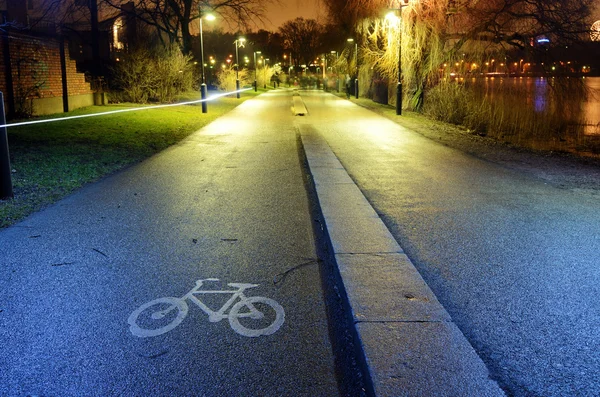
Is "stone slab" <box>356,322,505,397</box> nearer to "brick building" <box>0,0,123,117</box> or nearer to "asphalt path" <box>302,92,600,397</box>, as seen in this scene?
"asphalt path" <box>302,92,600,397</box>

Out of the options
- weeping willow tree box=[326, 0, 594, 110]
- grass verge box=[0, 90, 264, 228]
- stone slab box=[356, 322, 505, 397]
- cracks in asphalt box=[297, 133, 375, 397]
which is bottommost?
cracks in asphalt box=[297, 133, 375, 397]

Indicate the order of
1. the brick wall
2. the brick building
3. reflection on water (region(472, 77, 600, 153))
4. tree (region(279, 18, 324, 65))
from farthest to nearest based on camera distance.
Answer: tree (region(279, 18, 324, 65)) < the brick wall < the brick building < reflection on water (region(472, 77, 600, 153))

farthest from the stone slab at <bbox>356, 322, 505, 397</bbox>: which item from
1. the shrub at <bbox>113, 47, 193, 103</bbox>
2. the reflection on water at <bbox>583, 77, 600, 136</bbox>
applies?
the shrub at <bbox>113, 47, 193, 103</bbox>

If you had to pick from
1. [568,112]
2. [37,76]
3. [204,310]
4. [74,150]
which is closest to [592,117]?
[568,112]

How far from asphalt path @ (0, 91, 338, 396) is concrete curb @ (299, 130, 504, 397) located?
29 cm

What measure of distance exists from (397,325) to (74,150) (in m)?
10.8

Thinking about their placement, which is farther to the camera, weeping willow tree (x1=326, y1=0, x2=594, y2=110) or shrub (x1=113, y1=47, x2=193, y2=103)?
shrub (x1=113, y1=47, x2=193, y2=103)

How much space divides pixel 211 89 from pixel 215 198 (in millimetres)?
45825

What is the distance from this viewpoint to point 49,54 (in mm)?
20922

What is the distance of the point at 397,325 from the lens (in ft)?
12.3

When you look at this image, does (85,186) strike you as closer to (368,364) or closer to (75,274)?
(75,274)

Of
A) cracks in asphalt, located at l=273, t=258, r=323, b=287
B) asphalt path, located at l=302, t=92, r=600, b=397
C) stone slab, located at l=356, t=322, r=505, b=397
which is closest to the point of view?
stone slab, located at l=356, t=322, r=505, b=397

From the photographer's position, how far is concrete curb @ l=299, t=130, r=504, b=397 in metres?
3.05

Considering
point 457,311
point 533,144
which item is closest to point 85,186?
point 457,311
